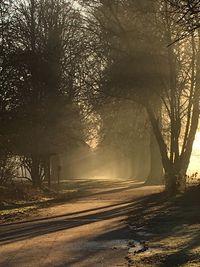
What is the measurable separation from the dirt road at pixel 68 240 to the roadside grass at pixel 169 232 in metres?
0.38

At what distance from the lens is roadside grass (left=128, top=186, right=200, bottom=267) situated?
30.9 feet

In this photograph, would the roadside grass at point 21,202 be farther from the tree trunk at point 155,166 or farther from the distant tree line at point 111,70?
the tree trunk at point 155,166

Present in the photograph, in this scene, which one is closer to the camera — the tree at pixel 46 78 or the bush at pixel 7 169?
the bush at pixel 7 169

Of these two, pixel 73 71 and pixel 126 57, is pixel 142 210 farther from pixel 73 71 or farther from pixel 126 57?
pixel 73 71

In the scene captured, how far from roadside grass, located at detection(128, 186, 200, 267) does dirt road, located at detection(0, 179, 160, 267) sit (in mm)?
379

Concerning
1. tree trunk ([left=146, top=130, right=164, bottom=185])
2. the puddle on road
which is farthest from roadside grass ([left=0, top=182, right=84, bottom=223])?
tree trunk ([left=146, top=130, right=164, bottom=185])

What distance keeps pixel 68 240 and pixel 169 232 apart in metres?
2.35

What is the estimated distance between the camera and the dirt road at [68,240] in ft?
32.8

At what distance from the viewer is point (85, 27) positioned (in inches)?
1051

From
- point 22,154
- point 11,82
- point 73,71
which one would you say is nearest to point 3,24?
point 11,82

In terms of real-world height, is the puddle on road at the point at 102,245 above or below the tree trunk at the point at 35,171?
below

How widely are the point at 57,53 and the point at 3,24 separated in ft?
26.8

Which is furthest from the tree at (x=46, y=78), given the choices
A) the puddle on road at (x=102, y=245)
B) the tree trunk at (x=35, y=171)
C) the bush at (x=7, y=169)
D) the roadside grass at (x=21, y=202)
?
the puddle on road at (x=102, y=245)

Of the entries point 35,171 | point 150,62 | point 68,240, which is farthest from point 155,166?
point 68,240
